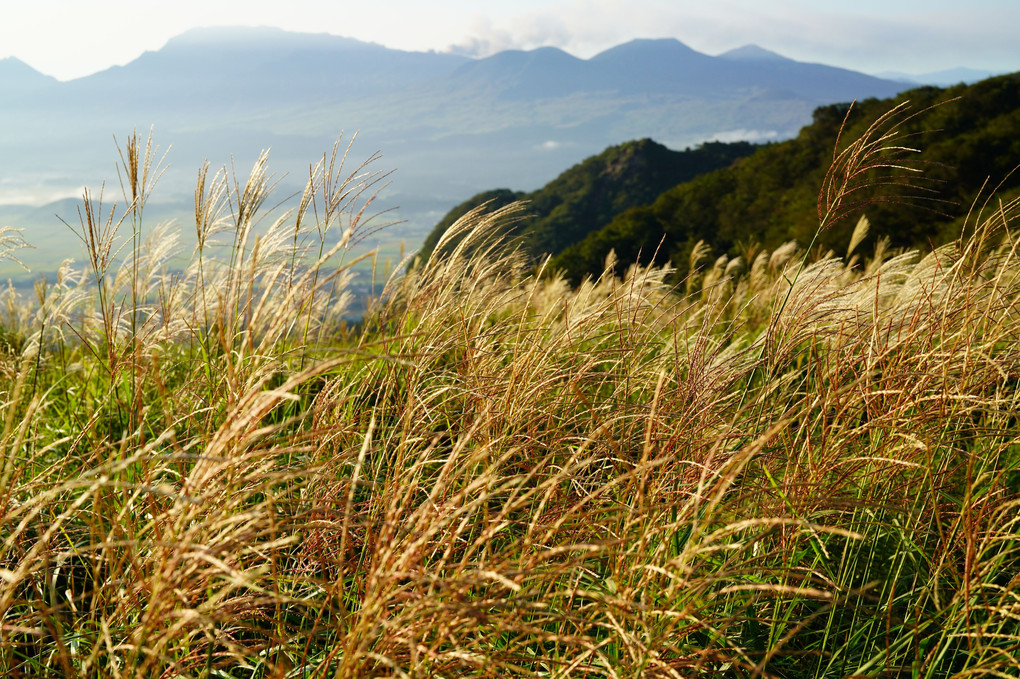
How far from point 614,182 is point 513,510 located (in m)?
55.8

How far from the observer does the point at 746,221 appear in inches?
1145

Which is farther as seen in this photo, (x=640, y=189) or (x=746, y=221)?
(x=640, y=189)

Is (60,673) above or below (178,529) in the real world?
below

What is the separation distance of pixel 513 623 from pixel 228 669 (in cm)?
104

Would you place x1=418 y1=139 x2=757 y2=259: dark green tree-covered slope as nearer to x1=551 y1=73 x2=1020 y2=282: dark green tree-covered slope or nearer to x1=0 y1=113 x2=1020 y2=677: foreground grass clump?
x1=551 y1=73 x2=1020 y2=282: dark green tree-covered slope

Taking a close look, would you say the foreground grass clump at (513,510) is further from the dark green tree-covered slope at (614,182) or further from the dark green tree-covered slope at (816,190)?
the dark green tree-covered slope at (614,182)

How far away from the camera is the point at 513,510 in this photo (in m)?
1.56

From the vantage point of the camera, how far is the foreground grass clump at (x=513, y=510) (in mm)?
1114

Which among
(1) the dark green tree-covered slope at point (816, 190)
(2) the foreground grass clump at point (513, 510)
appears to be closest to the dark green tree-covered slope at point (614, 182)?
(1) the dark green tree-covered slope at point (816, 190)

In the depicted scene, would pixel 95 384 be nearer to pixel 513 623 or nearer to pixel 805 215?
pixel 513 623

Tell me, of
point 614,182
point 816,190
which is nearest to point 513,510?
point 816,190

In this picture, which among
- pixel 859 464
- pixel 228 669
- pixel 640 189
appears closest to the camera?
pixel 228 669

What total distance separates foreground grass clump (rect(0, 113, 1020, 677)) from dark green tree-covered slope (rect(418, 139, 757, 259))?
4813 cm

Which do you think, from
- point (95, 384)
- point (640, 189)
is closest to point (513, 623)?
point (95, 384)
